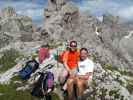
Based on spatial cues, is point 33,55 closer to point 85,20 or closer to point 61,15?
point 61,15

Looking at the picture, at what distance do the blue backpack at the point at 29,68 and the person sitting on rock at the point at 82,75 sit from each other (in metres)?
6.63

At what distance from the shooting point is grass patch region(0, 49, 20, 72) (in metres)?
47.6

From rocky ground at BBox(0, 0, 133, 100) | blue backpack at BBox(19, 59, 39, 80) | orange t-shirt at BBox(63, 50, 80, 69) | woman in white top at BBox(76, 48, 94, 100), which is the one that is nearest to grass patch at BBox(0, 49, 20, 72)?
rocky ground at BBox(0, 0, 133, 100)

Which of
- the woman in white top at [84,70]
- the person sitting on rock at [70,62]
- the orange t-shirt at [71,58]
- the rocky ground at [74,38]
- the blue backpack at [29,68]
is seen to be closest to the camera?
the woman in white top at [84,70]

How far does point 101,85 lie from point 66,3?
4526 centimetres

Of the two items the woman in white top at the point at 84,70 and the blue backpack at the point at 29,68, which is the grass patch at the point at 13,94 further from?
the woman in white top at the point at 84,70

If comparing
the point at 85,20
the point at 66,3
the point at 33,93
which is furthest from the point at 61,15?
the point at 33,93

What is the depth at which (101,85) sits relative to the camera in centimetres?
3541

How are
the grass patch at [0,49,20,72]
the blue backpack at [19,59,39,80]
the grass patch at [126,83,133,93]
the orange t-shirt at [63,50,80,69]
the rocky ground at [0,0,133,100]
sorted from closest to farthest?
1. the orange t-shirt at [63,50,80,69]
2. the blue backpack at [19,59,39,80]
3. the rocky ground at [0,0,133,100]
4. the grass patch at [126,83,133,93]
5. the grass patch at [0,49,20,72]

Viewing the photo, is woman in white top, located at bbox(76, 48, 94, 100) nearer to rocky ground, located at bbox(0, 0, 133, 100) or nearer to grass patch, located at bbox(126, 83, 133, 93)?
rocky ground, located at bbox(0, 0, 133, 100)

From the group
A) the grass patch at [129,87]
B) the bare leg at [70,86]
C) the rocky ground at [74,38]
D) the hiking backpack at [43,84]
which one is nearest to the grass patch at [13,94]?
the rocky ground at [74,38]

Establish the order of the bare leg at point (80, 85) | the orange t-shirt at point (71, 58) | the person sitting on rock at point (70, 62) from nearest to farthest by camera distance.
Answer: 1. the bare leg at point (80, 85)
2. the person sitting on rock at point (70, 62)
3. the orange t-shirt at point (71, 58)

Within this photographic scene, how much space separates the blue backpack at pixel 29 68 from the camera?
32000mm

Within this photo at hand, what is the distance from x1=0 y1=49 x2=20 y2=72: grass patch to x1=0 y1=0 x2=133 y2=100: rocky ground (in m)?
0.16
